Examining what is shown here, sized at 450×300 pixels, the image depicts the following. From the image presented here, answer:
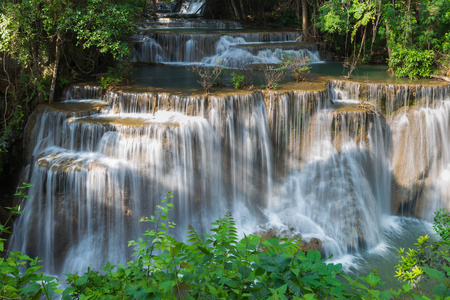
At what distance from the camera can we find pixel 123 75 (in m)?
10.9

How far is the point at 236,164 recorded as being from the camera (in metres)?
9.51

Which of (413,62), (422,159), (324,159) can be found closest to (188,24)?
(413,62)

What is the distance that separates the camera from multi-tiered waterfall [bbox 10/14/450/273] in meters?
8.10

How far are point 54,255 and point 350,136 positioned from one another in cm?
800

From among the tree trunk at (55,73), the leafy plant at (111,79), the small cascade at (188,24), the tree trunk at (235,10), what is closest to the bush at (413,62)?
the leafy plant at (111,79)

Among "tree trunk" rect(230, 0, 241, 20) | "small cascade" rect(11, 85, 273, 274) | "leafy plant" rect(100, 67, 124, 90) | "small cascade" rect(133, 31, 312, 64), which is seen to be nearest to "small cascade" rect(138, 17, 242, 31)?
"tree trunk" rect(230, 0, 241, 20)

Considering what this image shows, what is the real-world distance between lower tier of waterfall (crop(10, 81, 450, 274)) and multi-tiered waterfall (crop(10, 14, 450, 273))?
1.1 inches

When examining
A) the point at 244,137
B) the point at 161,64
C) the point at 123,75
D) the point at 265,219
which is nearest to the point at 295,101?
the point at 244,137

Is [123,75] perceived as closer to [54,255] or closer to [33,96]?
[33,96]

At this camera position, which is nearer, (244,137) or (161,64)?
(244,137)

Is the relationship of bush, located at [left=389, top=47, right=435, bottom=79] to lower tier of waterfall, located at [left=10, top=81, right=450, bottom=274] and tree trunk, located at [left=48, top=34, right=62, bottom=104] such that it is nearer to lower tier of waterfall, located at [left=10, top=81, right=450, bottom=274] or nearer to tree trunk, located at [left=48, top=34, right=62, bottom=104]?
lower tier of waterfall, located at [left=10, top=81, right=450, bottom=274]

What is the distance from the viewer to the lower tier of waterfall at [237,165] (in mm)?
8094

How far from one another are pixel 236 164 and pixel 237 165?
1.5 inches

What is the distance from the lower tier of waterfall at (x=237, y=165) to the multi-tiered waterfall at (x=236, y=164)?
28 mm
